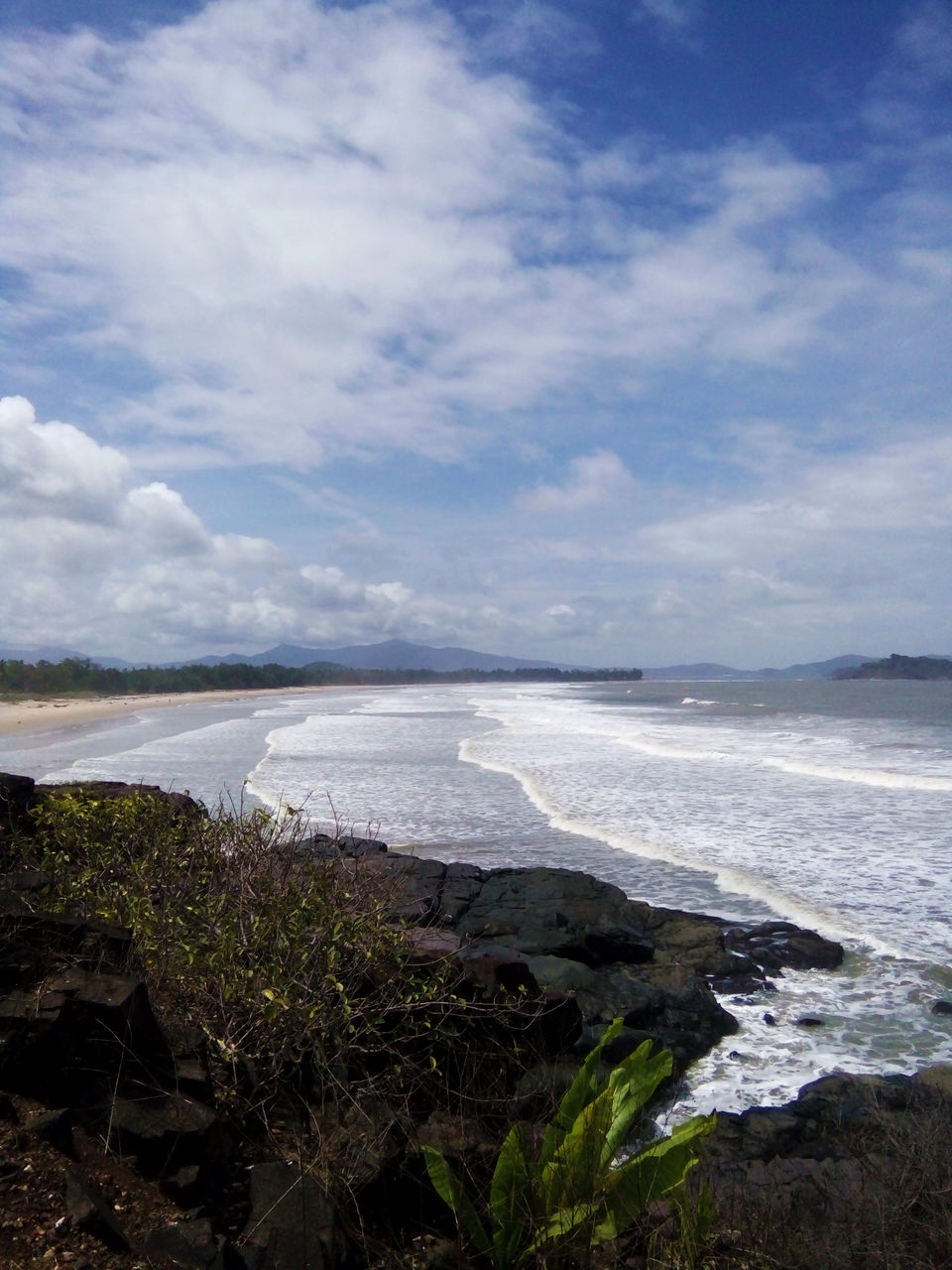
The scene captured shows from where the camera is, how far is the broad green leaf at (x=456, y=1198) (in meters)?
3.62

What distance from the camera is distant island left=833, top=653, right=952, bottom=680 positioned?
147 m

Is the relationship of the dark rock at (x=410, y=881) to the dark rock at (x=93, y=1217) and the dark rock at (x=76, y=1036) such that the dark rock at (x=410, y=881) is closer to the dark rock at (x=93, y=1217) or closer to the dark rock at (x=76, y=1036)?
the dark rock at (x=76, y=1036)

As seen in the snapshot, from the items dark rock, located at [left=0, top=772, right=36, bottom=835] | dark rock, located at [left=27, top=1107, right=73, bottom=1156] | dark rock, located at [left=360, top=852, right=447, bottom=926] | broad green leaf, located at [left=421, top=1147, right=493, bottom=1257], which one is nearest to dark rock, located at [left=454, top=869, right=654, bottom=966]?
dark rock, located at [left=360, top=852, right=447, bottom=926]

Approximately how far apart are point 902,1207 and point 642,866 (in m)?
9.83

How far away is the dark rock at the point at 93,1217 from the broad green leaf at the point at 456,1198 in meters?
1.19

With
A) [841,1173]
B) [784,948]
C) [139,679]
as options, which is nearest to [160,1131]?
[841,1173]

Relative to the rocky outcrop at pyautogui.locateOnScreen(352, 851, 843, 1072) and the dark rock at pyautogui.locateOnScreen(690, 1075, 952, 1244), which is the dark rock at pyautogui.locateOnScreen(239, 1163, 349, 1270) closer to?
the dark rock at pyautogui.locateOnScreen(690, 1075, 952, 1244)

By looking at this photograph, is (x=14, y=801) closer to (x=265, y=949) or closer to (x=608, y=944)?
(x=265, y=949)

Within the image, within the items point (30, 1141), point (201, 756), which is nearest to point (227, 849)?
point (30, 1141)

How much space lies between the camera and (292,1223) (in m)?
3.36

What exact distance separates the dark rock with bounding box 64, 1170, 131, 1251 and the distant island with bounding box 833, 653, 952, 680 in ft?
520

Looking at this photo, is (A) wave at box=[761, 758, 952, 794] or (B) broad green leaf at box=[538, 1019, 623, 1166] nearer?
(B) broad green leaf at box=[538, 1019, 623, 1166]

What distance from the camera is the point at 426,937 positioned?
19.0 feet

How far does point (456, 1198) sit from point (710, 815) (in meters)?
14.7
